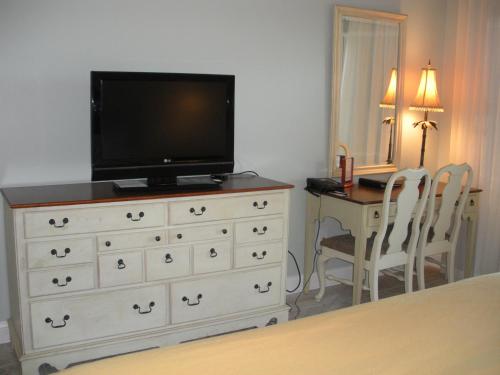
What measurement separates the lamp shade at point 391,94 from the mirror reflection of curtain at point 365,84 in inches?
1.4

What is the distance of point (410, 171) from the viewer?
3.14m

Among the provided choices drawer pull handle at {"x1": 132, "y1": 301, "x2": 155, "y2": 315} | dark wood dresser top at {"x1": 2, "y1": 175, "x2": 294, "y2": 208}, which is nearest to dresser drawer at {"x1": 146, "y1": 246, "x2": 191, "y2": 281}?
drawer pull handle at {"x1": 132, "y1": 301, "x2": 155, "y2": 315}

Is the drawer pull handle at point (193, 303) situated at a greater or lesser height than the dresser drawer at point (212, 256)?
lesser

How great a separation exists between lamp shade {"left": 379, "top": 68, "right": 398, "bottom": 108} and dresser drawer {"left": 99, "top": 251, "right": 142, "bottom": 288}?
2.29 m

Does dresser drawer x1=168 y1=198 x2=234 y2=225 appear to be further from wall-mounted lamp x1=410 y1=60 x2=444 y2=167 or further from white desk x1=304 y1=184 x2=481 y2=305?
wall-mounted lamp x1=410 y1=60 x2=444 y2=167

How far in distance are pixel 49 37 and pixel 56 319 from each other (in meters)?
1.49

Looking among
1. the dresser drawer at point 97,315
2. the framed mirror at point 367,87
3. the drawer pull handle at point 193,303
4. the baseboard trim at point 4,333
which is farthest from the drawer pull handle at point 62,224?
the framed mirror at point 367,87

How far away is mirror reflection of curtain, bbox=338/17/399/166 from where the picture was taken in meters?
3.81

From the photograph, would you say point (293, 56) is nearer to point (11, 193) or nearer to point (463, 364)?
point (11, 193)

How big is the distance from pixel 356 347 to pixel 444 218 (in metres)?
2.38

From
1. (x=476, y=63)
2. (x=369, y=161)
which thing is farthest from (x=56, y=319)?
(x=476, y=63)

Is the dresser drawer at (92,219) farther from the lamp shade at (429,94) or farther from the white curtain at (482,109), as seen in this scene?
the white curtain at (482,109)

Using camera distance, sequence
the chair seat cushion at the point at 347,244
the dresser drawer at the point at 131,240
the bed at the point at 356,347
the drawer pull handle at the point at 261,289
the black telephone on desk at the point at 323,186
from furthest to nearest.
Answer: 1. the black telephone on desk at the point at 323,186
2. the chair seat cushion at the point at 347,244
3. the drawer pull handle at the point at 261,289
4. the dresser drawer at the point at 131,240
5. the bed at the point at 356,347

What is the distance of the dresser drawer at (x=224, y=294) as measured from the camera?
2.88 meters
